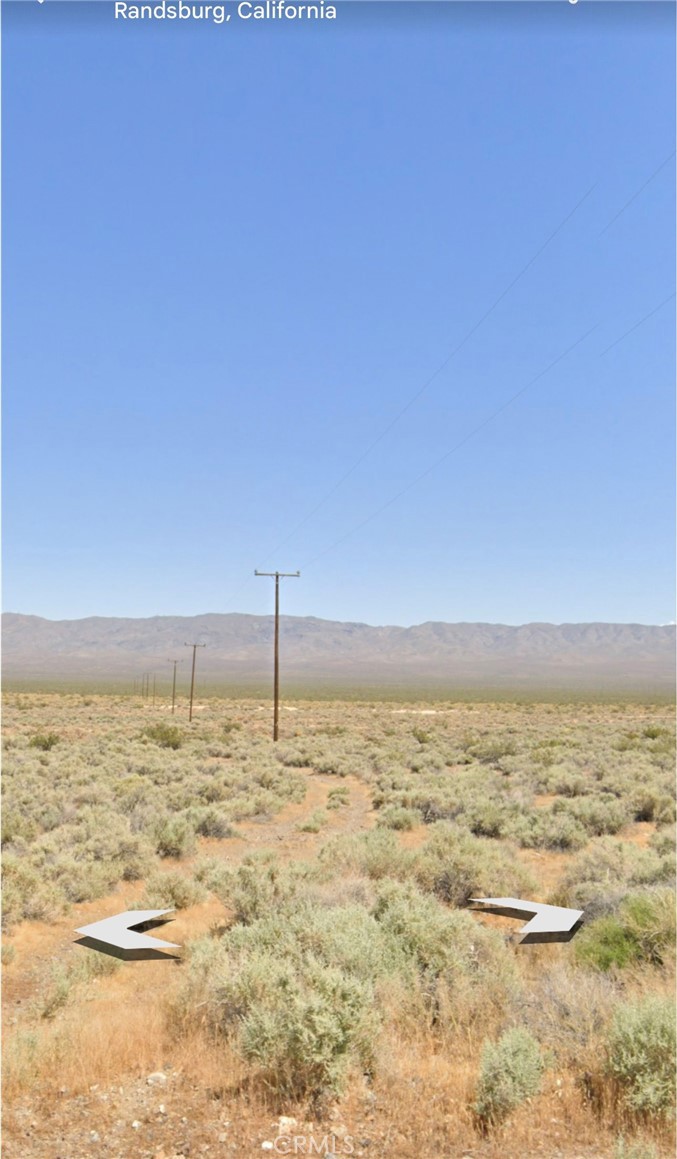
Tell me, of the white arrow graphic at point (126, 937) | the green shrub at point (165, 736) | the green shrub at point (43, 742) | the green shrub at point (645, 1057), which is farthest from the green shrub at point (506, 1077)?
the green shrub at point (165, 736)

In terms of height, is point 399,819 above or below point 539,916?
below

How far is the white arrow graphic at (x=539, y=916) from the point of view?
863 centimetres

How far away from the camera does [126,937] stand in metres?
9.67

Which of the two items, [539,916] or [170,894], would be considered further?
[170,894]

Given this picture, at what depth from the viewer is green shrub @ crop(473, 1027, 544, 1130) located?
192 inches

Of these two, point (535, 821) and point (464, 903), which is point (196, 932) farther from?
point (535, 821)

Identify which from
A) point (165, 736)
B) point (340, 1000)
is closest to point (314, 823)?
point (340, 1000)

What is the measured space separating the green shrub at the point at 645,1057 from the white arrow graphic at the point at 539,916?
336cm

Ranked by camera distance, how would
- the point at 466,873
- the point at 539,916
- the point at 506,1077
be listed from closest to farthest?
the point at 506,1077
the point at 539,916
the point at 466,873

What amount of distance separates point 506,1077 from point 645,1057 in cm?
104

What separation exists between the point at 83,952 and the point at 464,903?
5378mm

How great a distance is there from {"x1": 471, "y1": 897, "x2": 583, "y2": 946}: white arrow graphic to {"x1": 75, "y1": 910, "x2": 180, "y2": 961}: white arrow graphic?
4504 millimetres

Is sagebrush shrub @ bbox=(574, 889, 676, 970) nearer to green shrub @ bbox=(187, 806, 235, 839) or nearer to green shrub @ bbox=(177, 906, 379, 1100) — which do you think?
green shrub @ bbox=(177, 906, 379, 1100)

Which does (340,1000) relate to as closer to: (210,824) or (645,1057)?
(645,1057)
